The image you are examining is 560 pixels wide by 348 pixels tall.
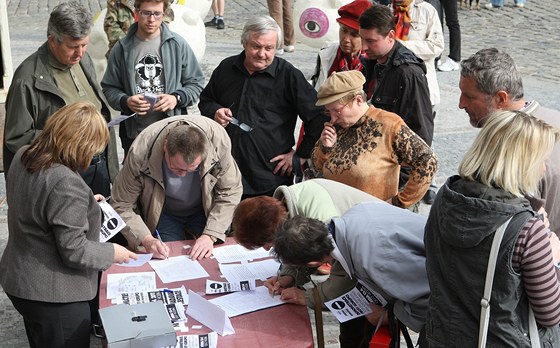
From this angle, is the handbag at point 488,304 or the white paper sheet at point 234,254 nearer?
the handbag at point 488,304

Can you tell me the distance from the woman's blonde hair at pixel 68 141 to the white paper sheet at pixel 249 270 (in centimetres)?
103

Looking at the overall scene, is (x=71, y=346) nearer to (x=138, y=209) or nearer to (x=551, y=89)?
(x=138, y=209)

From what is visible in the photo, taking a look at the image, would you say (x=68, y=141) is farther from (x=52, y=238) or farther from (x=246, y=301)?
(x=246, y=301)

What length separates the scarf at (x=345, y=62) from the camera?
5479mm

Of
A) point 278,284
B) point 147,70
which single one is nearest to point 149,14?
point 147,70

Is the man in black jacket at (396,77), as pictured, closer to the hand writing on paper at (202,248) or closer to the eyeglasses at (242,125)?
the eyeglasses at (242,125)

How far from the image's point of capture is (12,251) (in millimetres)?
3586

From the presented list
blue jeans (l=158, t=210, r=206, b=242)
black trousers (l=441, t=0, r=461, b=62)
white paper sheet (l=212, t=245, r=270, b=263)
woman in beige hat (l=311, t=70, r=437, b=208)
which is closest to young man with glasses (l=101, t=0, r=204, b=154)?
blue jeans (l=158, t=210, r=206, b=242)

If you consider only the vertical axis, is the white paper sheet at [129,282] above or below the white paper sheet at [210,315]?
below

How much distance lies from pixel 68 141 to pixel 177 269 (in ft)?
3.49

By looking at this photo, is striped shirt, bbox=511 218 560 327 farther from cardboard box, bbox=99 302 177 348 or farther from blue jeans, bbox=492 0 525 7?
blue jeans, bbox=492 0 525 7

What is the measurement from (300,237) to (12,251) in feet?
4.39

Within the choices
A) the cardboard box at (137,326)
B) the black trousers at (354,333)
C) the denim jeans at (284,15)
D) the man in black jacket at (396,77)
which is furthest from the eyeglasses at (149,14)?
the denim jeans at (284,15)

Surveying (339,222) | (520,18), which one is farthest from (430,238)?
(520,18)
